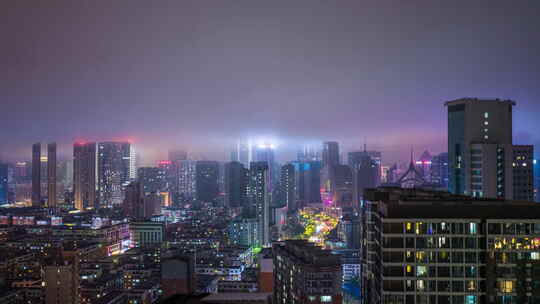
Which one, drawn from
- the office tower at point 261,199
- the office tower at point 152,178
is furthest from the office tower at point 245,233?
the office tower at point 152,178

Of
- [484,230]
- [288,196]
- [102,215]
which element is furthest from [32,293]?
[288,196]

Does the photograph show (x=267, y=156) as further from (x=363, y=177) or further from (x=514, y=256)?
(x=514, y=256)

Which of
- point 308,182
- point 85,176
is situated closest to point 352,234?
point 308,182

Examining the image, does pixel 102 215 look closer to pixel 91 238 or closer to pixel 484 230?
pixel 91 238

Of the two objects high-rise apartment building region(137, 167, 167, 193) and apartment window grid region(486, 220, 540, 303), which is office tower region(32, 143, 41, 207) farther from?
apartment window grid region(486, 220, 540, 303)

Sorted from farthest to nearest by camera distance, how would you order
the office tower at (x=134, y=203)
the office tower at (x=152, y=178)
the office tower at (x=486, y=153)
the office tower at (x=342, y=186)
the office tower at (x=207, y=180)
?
the office tower at (x=152, y=178) → the office tower at (x=207, y=180) → the office tower at (x=342, y=186) → the office tower at (x=134, y=203) → the office tower at (x=486, y=153)

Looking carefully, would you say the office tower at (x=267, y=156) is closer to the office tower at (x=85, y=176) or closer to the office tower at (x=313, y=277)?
the office tower at (x=85, y=176)

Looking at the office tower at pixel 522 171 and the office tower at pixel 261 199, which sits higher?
the office tower at pixel 522 171
